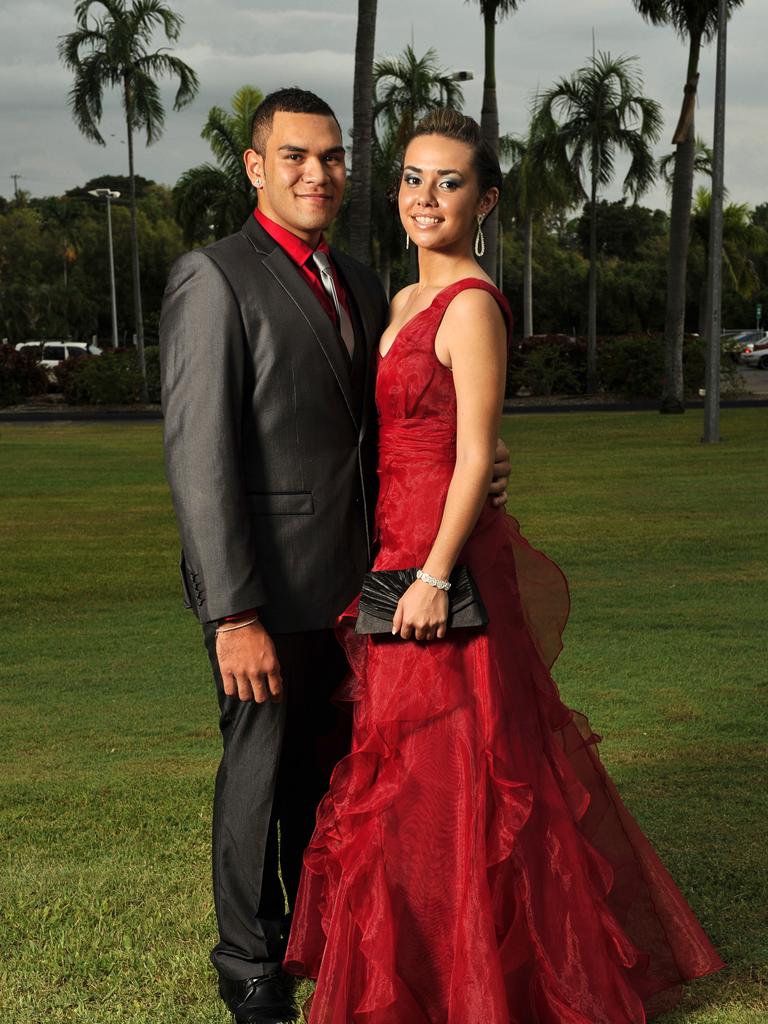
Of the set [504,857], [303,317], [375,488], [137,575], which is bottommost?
[137,575]

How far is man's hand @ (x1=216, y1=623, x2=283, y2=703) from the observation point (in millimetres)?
3350

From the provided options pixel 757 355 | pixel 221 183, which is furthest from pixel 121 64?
pixel 757 355

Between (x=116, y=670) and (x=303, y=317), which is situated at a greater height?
(x=303, y=317)

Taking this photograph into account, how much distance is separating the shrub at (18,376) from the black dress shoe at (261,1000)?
34992 mm

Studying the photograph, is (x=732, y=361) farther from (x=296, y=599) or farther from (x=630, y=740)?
(x=296, y=599)

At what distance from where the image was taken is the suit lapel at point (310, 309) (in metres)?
3.41

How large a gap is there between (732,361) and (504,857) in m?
32.9

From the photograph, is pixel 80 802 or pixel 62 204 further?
pixel 62 204

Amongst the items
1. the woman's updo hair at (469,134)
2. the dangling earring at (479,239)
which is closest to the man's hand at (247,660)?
the dangling earring at (479,239)

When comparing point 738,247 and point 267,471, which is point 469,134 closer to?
point 267,471

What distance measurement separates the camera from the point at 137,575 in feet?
38.3

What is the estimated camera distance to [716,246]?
21.2 meters

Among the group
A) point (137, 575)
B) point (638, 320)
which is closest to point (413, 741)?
point (137, 575)

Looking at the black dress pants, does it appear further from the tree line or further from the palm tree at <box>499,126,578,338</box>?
the palm tree at <box>499,126,578,338</box>
